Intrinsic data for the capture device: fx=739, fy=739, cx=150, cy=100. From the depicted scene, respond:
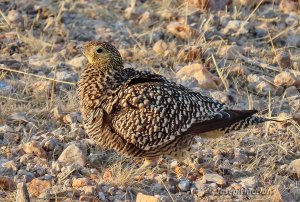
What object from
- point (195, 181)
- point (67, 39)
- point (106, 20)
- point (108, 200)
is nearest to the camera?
point (108, 200)

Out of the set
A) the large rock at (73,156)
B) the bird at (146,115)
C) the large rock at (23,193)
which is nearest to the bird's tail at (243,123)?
the bird at (146,115)

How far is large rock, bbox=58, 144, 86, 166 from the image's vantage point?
17.0 ft

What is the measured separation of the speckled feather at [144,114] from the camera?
5.03m

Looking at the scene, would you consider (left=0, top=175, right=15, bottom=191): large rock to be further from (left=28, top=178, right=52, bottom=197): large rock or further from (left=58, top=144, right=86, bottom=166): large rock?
(left=58, top=144, right=86, bottom=166): large rock

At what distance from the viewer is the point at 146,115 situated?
5047mm

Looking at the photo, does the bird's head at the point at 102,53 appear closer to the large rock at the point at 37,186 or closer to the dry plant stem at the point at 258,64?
the large rock at the point at 37,186

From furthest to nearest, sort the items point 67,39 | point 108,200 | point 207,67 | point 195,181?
point 67,39 < point 207,67 < point 195,181 < point 108,200

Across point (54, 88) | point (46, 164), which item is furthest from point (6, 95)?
point (46, 164)

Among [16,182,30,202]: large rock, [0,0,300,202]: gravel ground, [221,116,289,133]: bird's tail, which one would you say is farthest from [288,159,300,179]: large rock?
[16,182,30,202]: large rock

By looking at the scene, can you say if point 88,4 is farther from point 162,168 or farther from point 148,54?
point 162,168

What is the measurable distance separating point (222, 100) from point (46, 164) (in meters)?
1.82

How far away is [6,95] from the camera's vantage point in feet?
20.6

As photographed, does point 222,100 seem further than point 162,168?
Yes

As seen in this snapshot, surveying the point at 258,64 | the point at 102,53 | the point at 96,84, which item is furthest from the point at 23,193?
the point at 258,64
